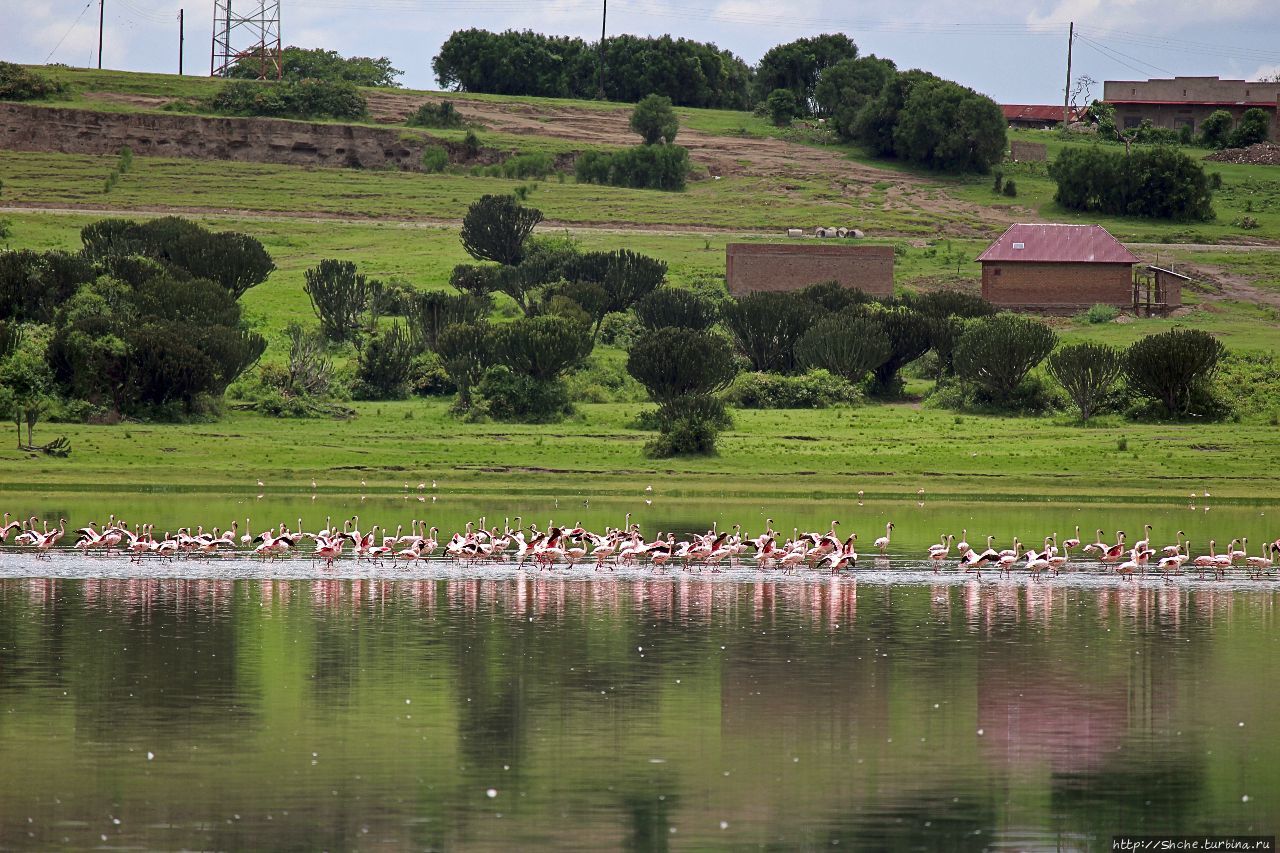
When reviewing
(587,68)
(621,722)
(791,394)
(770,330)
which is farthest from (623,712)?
(587,68)

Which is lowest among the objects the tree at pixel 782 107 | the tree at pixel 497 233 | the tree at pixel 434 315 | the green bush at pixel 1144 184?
the tree at pixel 434 315

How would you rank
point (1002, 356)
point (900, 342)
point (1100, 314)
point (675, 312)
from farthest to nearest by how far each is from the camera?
point (1100, 314) < point (675, 312) < point (900, 342) < point (1002, 356)

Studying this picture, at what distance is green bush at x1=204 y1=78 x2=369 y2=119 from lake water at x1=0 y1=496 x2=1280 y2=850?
399ft

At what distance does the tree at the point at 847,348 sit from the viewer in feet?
251

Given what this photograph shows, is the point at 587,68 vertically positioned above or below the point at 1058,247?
above

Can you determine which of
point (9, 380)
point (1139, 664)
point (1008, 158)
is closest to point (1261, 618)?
point (1139, 664)

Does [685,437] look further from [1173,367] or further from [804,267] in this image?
[804,267]

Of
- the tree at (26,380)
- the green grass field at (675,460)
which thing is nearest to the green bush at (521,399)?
the green grass field at (675,460)

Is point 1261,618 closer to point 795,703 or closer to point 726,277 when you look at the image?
point 795,703

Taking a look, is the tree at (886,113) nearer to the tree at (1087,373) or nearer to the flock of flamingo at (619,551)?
the tree at (1087,373)

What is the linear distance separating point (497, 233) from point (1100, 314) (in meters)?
→ 35.2

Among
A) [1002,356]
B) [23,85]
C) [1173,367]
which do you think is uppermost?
[23,85]

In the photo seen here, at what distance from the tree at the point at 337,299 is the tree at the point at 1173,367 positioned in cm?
3704

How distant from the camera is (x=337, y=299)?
8656 cm
